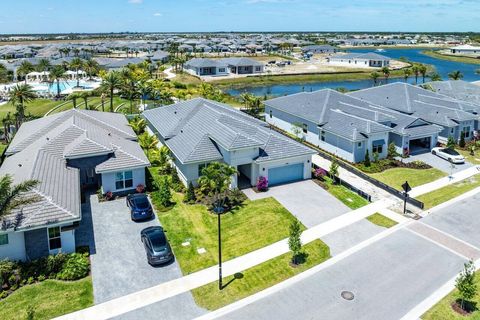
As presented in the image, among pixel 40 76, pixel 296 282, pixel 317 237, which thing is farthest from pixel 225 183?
pixel 40 76

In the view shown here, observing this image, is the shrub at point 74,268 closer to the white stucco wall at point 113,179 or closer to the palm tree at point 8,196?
the palm tree at point 8,196

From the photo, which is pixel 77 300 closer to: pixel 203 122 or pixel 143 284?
pixel 143 284

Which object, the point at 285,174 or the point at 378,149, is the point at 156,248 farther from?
Answer: the point at 378,149

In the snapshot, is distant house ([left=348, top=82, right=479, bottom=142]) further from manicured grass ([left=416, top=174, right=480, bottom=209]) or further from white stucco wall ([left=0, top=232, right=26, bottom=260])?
white stucco wall ([left=0, top=232, right=26, bottom=260])

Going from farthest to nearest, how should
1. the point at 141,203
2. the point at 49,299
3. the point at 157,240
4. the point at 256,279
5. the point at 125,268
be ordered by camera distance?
the point at 141,203 < the point at 157,240 < the point at 125,268 < the point at 256,279 < the point at 49,299

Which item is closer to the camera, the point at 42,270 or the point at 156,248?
the point at 42,270

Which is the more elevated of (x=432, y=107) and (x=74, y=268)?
(x=432, y=107)

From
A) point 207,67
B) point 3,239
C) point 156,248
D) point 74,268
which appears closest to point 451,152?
point 156,248
